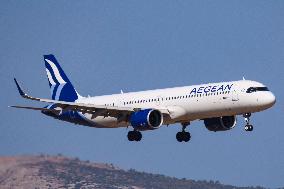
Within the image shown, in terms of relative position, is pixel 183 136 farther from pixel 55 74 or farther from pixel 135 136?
pixel 55 74

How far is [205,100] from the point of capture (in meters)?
103

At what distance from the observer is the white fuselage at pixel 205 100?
101312mm

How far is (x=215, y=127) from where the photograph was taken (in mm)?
109312

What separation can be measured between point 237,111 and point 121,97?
15519 millimetres

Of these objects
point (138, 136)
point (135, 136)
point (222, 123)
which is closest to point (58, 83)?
point (135, 136)

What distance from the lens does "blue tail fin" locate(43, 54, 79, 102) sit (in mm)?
121125

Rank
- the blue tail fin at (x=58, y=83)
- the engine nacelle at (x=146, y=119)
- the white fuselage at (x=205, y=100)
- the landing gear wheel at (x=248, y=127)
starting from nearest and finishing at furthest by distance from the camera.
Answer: the landing gear wheel at (x=248, y=127) → the white fuselage at (x=205, y=100) → the engine nacelle at (x=146, y=119) → the blue tail fin at (x=58, y=83)

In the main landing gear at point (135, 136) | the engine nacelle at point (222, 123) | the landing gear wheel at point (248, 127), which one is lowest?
the landing gear wheel at point (248, 127)

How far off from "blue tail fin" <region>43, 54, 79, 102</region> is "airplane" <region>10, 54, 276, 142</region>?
3.29m

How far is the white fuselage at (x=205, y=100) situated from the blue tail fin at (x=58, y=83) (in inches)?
493

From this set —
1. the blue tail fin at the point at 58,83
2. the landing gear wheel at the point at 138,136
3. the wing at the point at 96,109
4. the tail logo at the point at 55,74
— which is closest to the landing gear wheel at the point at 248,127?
the wing at the point at 96,109

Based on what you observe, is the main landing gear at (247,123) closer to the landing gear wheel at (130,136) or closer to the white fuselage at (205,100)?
the white fuselage at (205,100)

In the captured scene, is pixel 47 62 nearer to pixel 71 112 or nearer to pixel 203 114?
pixel 71 112

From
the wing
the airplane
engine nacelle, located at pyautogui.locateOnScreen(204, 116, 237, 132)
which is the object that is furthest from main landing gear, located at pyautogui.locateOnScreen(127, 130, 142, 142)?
engine nacelle, located at pyautogui.locateOnScreen(204, 116, 237, 132)
